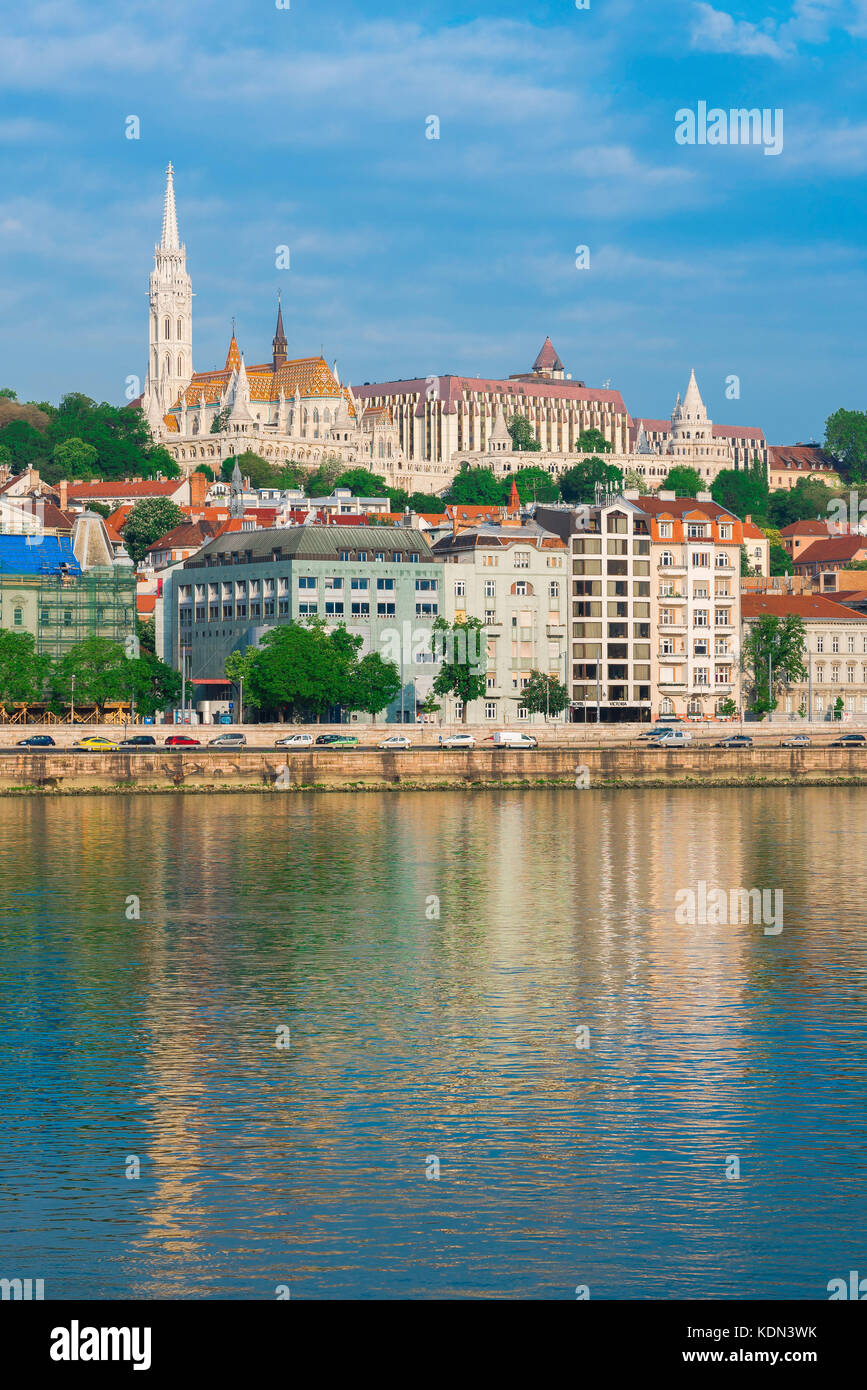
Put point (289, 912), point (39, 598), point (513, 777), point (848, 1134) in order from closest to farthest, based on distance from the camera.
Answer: point (848, 1134), point (289, 912), point (513, 777), point (39, 598)

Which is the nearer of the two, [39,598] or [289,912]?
[289,912]

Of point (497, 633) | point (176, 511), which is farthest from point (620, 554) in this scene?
point (176, 511)

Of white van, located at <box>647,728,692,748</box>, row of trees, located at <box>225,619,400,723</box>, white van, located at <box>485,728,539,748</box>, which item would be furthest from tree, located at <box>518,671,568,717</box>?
white van, located at <box>485,728,539,748</box>

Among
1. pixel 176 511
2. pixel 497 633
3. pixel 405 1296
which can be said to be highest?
pixel 176 511

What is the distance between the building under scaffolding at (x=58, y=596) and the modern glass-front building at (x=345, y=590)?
21.8ft

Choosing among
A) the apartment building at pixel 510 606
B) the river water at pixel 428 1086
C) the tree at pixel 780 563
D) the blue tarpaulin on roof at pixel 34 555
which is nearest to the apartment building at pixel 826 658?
the apartment building at pixel 510 606

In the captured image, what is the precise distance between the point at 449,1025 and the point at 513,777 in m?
68.8

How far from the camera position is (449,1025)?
31.7 meters

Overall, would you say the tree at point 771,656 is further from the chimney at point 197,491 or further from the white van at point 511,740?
the chimney at point 197,491

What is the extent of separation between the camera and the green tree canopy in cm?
11838

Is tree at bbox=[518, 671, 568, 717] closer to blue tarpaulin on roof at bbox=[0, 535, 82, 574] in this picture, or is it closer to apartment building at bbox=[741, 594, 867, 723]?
apartment building at bbox=[741, 594, 867, 723]

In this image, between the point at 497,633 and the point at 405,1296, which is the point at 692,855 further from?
the point at 497,633

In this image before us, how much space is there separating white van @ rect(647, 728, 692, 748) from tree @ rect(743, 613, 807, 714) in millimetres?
20487

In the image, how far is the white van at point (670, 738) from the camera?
10561cm
